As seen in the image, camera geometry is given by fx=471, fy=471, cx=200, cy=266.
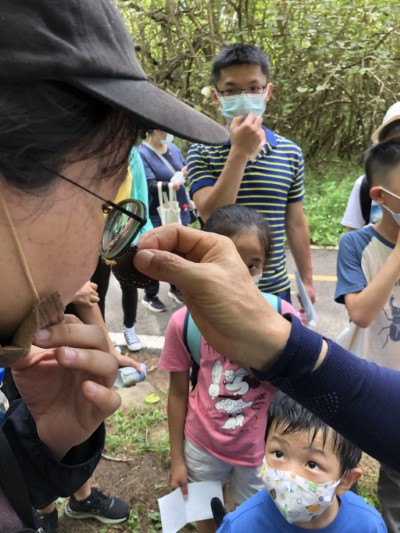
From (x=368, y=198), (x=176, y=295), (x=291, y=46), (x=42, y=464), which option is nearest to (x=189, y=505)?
(x=42, y=464)

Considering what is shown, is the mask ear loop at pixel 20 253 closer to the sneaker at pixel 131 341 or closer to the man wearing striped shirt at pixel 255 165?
the man wearing striped shirt at pixel 255 165

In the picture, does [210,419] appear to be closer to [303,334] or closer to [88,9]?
[303,334]

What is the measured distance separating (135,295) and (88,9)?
3.14 meters

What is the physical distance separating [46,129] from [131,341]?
3286 millimetres

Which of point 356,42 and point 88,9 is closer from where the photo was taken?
point 88,9

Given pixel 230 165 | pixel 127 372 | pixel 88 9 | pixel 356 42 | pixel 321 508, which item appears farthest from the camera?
pixel 356 42

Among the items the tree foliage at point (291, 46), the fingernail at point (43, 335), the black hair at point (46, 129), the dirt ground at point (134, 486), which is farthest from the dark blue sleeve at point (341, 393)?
the tree foliage at point (291, 46)

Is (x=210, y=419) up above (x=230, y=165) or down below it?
below

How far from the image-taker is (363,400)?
1113 mm

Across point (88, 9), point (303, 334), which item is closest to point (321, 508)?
point (303, 334)

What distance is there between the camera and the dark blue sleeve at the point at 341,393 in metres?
1.10

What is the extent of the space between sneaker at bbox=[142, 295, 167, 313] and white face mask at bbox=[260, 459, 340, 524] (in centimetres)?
322

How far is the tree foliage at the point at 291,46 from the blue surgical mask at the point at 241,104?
14.6ft

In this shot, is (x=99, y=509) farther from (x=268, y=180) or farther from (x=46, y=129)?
(x=46, y=129)
